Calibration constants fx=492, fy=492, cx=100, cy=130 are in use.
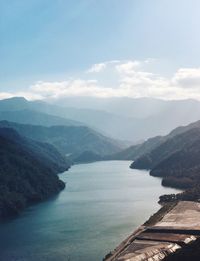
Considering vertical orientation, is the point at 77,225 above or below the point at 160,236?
below

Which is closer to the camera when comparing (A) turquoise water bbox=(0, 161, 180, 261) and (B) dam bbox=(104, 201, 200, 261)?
(B) dam bbox=(104, 201, 200, 261)

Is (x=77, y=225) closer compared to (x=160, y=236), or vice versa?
(x=160, y=236)

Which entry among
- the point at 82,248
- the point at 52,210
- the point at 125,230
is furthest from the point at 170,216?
the point at 52,210

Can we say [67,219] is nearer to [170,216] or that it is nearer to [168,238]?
[170,216]

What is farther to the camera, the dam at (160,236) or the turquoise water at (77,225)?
the turquoise water at (77,225)
